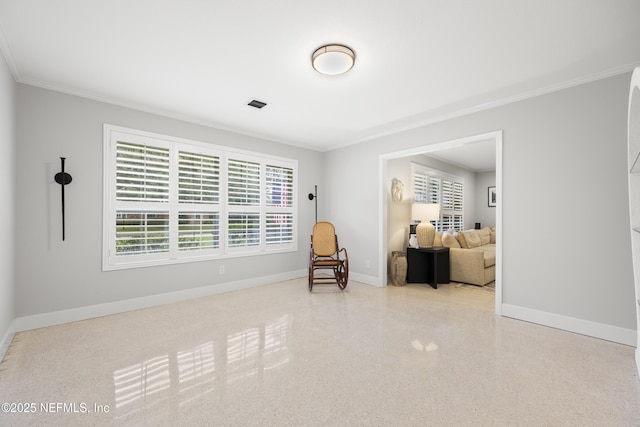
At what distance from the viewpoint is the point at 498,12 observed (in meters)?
1.85

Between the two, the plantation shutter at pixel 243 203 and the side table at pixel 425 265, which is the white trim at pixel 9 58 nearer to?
the plantation shutter at pixel 243 203

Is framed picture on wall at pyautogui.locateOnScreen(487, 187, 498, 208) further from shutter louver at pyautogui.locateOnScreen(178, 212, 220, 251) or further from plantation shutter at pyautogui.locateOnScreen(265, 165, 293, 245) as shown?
shutter louver at pyautogui.locateOnScreen(178, 212, 220, 251)

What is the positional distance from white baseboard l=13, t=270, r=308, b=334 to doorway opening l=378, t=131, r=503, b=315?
2.00 metres

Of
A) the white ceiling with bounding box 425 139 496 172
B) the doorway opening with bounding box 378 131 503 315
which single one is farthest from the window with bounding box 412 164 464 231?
the doorway opening with bounding box 378 131 503 315

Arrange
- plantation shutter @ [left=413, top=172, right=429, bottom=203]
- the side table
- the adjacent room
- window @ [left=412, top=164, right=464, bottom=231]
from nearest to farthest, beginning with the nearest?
the adjacent room
the side table
plantation shutter @ [left=413, top=172, right=429, bottom=203]
window @ [left=412, top=164, right=464, bottom=231]

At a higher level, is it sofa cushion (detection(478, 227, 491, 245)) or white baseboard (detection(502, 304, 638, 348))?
sofa cushion (detection(478, 227, 491, 245))

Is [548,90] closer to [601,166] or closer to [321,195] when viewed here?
[601,166]

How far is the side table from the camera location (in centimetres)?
463

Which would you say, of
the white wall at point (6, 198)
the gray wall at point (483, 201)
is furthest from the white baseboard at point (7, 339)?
the gray wall at point (483, 201)

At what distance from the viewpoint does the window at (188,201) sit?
3305 millimetres

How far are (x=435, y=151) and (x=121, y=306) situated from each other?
4.76 m

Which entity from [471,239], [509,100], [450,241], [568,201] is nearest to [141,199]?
[509,100]

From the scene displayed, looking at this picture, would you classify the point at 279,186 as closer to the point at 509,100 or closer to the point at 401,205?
the point at 401,205

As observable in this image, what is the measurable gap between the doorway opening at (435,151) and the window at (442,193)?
1195 millimetres
